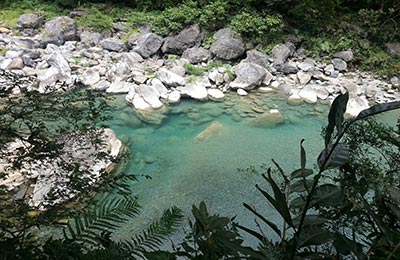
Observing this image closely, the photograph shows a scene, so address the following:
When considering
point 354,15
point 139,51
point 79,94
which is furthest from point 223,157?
point 354,15

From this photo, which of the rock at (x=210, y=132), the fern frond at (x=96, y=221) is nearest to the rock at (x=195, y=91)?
the rock at (x=210, y=132)

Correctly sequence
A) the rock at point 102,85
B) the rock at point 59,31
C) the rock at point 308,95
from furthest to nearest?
the rock at point 59,31
the rock at point 102,85
the rock at point 308,95

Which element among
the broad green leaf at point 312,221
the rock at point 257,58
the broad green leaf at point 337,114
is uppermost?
the broad green leaf at point 337,114

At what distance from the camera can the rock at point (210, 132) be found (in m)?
5.05

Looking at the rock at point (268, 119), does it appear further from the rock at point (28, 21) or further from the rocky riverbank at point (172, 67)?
the rock at point (28, 21)

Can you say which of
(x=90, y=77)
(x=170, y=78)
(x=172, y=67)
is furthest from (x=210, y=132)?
(x=90, y=77)

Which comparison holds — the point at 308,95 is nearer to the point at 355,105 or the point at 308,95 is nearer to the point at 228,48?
the point at 355,105

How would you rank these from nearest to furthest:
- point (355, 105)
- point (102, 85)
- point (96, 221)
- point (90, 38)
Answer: point (96, 221), point (355, 105), point (102, 85), point (90, 38)

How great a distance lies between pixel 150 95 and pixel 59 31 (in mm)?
3428

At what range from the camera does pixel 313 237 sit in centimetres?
89

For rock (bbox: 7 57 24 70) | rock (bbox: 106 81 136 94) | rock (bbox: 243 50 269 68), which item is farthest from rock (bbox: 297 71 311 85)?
rock (bbox: 7 57 24 70)

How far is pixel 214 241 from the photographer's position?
102 centimetres

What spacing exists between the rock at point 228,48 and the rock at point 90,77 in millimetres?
2458

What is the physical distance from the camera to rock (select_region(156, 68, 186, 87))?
6.61m
